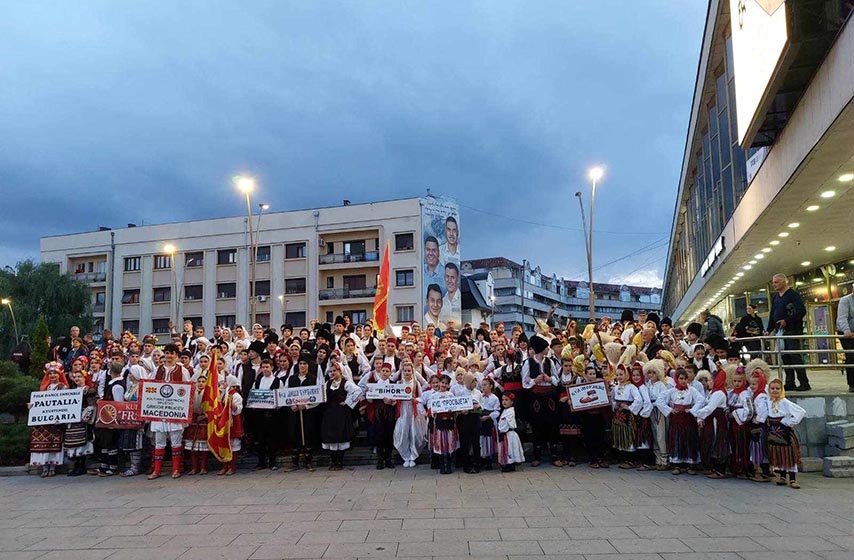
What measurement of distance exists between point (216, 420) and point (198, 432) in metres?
0.41

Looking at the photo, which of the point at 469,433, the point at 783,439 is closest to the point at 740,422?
the point at 783,439

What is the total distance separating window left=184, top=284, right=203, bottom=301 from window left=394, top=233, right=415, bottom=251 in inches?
689

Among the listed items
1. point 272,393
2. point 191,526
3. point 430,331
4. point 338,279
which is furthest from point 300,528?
point 338,279

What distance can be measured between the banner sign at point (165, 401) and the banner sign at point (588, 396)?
6.12 m

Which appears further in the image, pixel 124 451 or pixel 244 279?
pixel 244 279

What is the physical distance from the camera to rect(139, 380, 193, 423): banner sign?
32.0 feet

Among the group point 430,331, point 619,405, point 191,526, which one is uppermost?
point 430,331

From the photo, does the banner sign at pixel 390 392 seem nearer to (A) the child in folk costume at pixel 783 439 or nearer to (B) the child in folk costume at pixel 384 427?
(B) the child in folk costume at pixel 384 427

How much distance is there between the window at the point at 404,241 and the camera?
47.5 meters

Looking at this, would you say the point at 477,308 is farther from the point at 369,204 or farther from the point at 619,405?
the point at 619,405

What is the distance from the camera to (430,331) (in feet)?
46.8

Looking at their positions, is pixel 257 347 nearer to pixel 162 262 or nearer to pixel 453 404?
pixel 453 404

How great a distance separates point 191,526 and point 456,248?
44593 mm

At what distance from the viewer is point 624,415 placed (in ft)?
30.9
